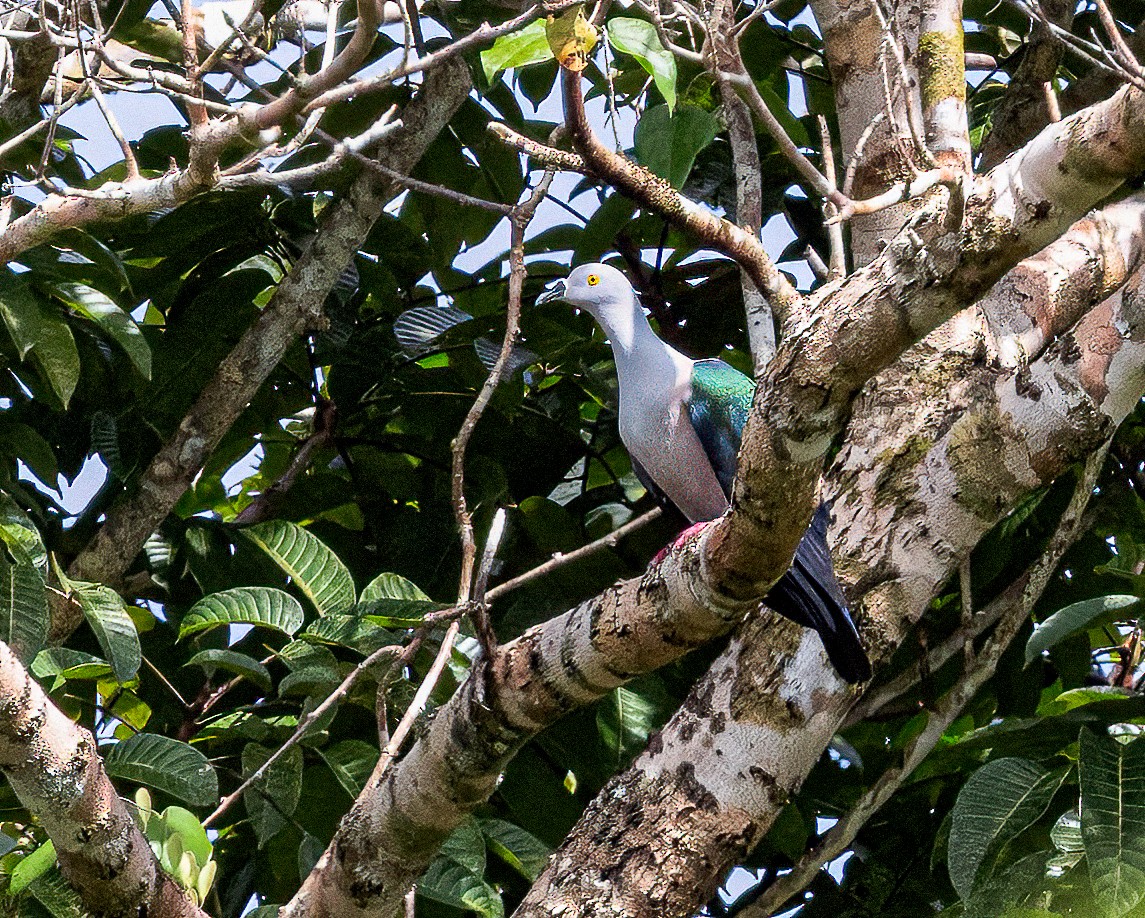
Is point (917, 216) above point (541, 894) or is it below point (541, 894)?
above

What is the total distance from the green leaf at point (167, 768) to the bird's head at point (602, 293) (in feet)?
4.86

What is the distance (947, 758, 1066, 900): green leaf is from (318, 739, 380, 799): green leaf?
1.17 metres

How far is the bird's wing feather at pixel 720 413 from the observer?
3.15 metres

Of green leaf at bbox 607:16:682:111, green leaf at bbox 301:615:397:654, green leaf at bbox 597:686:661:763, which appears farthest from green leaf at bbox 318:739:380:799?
green leaf at bbox 607:16:682:111

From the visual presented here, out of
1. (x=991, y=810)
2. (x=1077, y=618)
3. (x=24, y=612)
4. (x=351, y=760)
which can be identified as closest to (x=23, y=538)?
(x=24, y=612)

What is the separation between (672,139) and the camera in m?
2.80

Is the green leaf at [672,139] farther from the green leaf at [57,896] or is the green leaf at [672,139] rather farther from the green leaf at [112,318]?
the green leaf at [57,896]

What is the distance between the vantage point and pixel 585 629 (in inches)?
93.0

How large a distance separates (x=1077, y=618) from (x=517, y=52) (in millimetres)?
1589

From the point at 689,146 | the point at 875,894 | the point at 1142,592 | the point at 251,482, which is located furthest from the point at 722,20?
the point at 251,482

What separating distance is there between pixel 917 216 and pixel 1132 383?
3.92ft

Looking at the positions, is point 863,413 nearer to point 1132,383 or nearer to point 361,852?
point 1132,383

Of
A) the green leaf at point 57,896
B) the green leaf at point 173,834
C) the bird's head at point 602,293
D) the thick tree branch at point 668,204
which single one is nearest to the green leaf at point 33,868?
the green leaf at point 57,896

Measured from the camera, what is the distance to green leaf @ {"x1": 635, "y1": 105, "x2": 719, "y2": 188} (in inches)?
110
